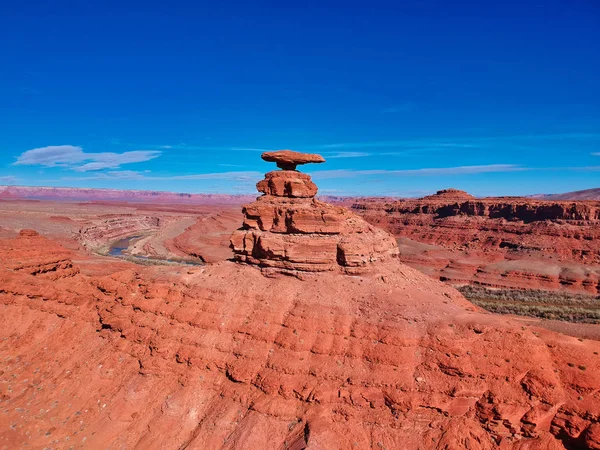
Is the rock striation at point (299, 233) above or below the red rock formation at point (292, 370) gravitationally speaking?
above

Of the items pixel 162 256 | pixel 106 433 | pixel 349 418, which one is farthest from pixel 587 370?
pixel 162 256

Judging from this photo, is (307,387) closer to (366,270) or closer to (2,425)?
(366,270)

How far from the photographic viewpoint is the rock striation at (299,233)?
63.6 ft

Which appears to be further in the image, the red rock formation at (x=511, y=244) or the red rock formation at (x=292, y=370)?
the red rock formation at (x=511, y=244)

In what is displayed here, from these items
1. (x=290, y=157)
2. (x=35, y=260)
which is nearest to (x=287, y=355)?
(x=290, y=157)

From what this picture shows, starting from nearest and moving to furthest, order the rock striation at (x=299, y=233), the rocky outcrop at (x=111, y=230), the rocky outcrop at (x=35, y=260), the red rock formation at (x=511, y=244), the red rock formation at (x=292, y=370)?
the red rock formation at (x=292, y=370)
the rock striation at (x=299, y=233)
the rocky outcrop at (x=35, y=260)
the red rock formation at (x=511, y=244)
the rocky outcrop at (x=111, y=230)

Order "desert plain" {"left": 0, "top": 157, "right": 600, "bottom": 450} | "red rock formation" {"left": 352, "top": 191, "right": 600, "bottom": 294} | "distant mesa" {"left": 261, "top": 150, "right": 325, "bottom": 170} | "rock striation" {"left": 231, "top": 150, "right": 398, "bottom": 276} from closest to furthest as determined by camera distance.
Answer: "desert plain" {"left": 0, "top": 157, "right": 600, "bottom": 450} < "rock striation" {"left": 231, "top": 150, "right": 398, "bottom": 276} < "distant mesa" {"left": 261, "top": 150, "right": 325, "bottom": 170} < "red rock formation" {"left": 352, "top": 191, "right": 600, "bottom": 294}

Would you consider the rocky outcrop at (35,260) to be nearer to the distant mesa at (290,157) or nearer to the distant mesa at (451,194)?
the distant mesa at (290,157)

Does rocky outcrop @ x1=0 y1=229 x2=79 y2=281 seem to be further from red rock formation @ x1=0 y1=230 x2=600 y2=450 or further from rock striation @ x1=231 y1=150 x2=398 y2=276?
rock striation @ x1=231 y1=150 x2=398 y2=276

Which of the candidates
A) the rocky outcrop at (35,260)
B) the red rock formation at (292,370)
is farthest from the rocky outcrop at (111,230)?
the red rock formation at (292,370)

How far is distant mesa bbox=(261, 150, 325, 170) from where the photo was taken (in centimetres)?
2228

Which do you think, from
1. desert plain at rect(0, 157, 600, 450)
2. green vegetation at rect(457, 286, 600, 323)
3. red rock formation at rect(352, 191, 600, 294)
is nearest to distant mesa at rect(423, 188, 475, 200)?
red rock formation at rect(352, 191, 600, 294)

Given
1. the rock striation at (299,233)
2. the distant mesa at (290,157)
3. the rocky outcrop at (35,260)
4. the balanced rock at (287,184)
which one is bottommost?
the rocky outcrop at (35,260)

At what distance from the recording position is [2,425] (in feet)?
53.0
